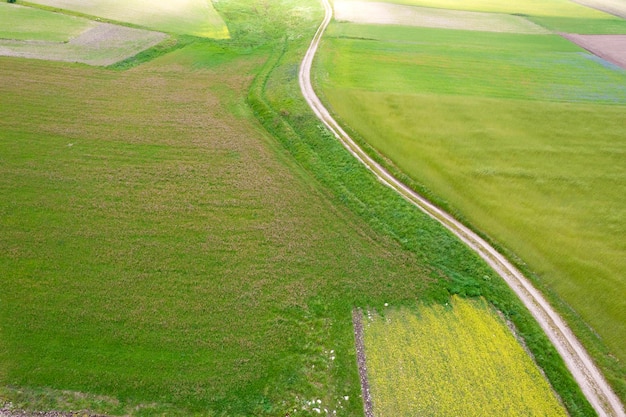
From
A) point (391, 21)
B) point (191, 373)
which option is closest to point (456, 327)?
point (191, 373)

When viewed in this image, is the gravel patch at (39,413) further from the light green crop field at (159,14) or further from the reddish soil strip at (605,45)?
the reddish soil strip at (605,45)

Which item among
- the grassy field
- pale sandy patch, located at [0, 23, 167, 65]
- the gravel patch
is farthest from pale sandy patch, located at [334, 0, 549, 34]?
the gravel patch

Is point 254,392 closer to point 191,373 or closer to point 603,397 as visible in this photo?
point 191,373

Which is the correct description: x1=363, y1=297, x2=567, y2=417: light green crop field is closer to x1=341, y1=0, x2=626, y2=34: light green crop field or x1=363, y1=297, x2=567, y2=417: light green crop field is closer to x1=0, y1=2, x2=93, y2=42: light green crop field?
x1=0, y1=2, x2=93, y2=42: light green crop field

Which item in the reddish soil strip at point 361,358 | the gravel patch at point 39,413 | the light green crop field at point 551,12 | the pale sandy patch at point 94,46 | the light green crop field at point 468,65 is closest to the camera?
the gravel patch at point 39,413

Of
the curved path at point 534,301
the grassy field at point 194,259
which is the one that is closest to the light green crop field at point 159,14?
the grassy field at point 194,259
